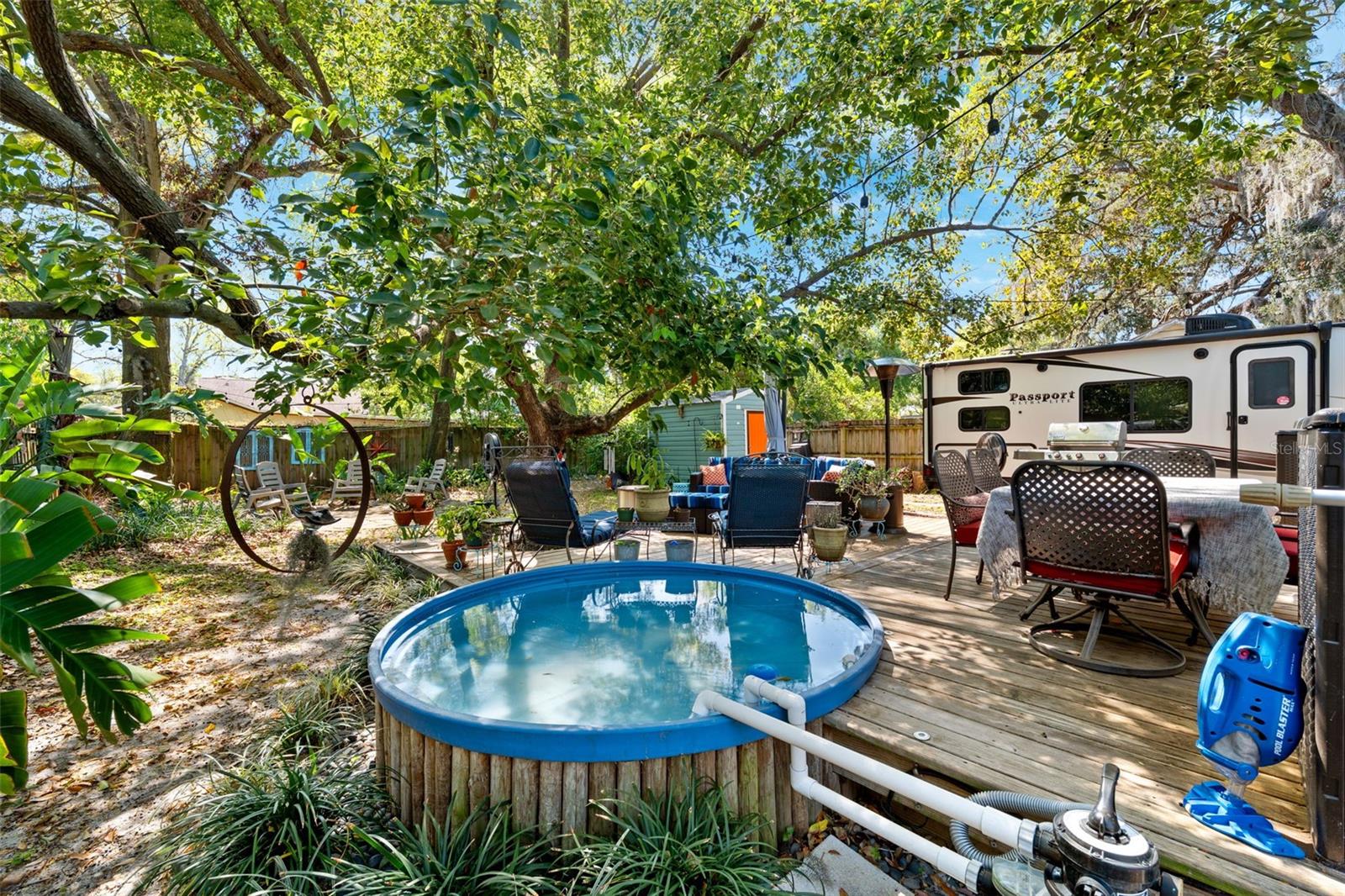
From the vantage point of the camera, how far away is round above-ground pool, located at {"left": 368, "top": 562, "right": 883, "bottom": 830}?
1953 mm

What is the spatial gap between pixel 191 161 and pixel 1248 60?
15614 millimetres

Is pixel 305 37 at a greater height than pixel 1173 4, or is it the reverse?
pixel 305 37

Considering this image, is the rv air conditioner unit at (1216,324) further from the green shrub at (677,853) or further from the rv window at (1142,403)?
the green shrub at (677,853)

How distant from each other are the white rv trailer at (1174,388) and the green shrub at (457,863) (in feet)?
16.5

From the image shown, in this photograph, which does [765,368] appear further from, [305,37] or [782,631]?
[305,37]

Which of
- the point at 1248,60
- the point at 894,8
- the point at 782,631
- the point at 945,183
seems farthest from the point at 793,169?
the point at 782,631

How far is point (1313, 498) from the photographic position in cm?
129

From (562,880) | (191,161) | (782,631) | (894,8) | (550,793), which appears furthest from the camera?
(191,161)

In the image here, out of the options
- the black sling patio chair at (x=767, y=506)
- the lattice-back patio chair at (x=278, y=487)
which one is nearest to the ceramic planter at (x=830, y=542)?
the black sling patio chair at (x=767, y=506)

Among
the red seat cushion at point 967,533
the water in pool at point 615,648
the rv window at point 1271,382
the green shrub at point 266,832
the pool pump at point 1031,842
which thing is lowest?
the green shrub at point 266,832

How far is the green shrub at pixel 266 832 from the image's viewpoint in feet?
6.21

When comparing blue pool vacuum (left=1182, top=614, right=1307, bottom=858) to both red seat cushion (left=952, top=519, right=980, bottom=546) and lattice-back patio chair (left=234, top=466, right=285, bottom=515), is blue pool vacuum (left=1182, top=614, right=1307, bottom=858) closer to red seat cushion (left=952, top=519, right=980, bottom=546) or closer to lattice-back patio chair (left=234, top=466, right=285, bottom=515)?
red seat cushion (left=952, top=519, right=980, bottom=546)

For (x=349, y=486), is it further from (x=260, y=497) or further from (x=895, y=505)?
(x=895, y=505)

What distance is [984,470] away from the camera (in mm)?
4832
